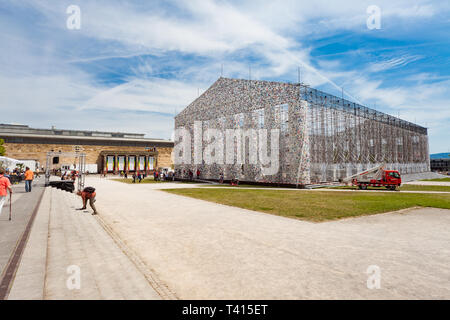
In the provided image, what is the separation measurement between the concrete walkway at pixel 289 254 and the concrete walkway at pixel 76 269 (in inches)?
17.5

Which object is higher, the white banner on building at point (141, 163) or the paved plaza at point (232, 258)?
the white banner on building at point (141, 163)

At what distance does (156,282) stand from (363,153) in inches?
1366

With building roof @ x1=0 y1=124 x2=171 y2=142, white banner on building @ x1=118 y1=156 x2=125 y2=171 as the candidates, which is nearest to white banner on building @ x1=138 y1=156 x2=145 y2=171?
white banner on building @ x1=118 y1=156 x2=125 y2=171

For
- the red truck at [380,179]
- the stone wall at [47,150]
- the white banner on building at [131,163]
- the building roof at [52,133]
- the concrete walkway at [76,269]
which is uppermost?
the building roof at [52,133]

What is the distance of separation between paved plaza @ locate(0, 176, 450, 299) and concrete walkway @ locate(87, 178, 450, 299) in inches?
0.7

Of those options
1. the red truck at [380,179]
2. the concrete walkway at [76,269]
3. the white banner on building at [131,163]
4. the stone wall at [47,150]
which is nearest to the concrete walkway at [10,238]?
the concrete walkway at [76,269]

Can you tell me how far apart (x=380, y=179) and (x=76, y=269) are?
2517cm

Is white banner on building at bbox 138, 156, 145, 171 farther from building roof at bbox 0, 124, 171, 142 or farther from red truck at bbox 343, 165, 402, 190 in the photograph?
red truck at bbox 343, 165, 402, 190

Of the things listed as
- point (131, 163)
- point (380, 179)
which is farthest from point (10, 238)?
point (131, 163)

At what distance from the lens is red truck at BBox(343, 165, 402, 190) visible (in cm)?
2230

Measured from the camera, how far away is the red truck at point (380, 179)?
22.3 meters

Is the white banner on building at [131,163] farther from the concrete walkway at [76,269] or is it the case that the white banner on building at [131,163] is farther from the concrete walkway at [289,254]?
the concrete walkway at [76,269]

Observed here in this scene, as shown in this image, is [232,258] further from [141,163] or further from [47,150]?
[47,150]
